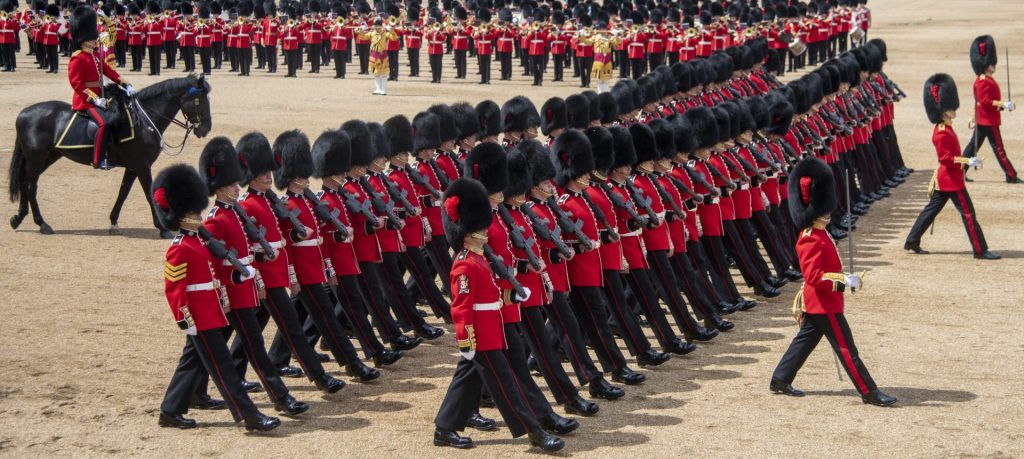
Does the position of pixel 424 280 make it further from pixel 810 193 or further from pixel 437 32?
pixel 437 32

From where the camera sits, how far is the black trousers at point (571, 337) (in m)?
7.25

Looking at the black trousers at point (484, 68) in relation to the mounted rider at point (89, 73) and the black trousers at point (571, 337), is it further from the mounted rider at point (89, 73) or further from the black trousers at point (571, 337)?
the black trousers at point (571, 337)

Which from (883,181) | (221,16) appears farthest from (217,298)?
(221,16)

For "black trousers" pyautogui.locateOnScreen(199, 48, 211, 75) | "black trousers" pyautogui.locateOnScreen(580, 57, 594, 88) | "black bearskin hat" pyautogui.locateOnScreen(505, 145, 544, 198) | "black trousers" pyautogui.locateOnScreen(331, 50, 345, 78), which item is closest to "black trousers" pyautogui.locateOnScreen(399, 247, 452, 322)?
"black bearskin hat" pyautogui.locateOnScreen(505, 145, 544, 198)

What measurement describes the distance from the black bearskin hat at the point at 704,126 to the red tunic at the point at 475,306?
11.4 ft

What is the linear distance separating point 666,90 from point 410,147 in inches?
163

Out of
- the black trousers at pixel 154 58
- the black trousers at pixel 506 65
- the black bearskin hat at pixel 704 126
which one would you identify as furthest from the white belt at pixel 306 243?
the black trousers at pixel 154 58

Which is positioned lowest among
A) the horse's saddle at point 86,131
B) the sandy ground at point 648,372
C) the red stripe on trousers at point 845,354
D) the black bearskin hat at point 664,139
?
the sandy ground at point 648,372

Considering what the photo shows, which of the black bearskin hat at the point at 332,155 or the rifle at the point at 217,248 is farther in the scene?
the black bearskin hat at the point at 332,155

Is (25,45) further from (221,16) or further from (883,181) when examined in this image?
→ (883,181)

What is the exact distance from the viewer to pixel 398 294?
8.57 metres

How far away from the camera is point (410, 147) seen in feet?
29.8

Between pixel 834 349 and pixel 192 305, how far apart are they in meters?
3.13

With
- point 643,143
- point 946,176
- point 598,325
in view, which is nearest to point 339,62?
point 946,176
